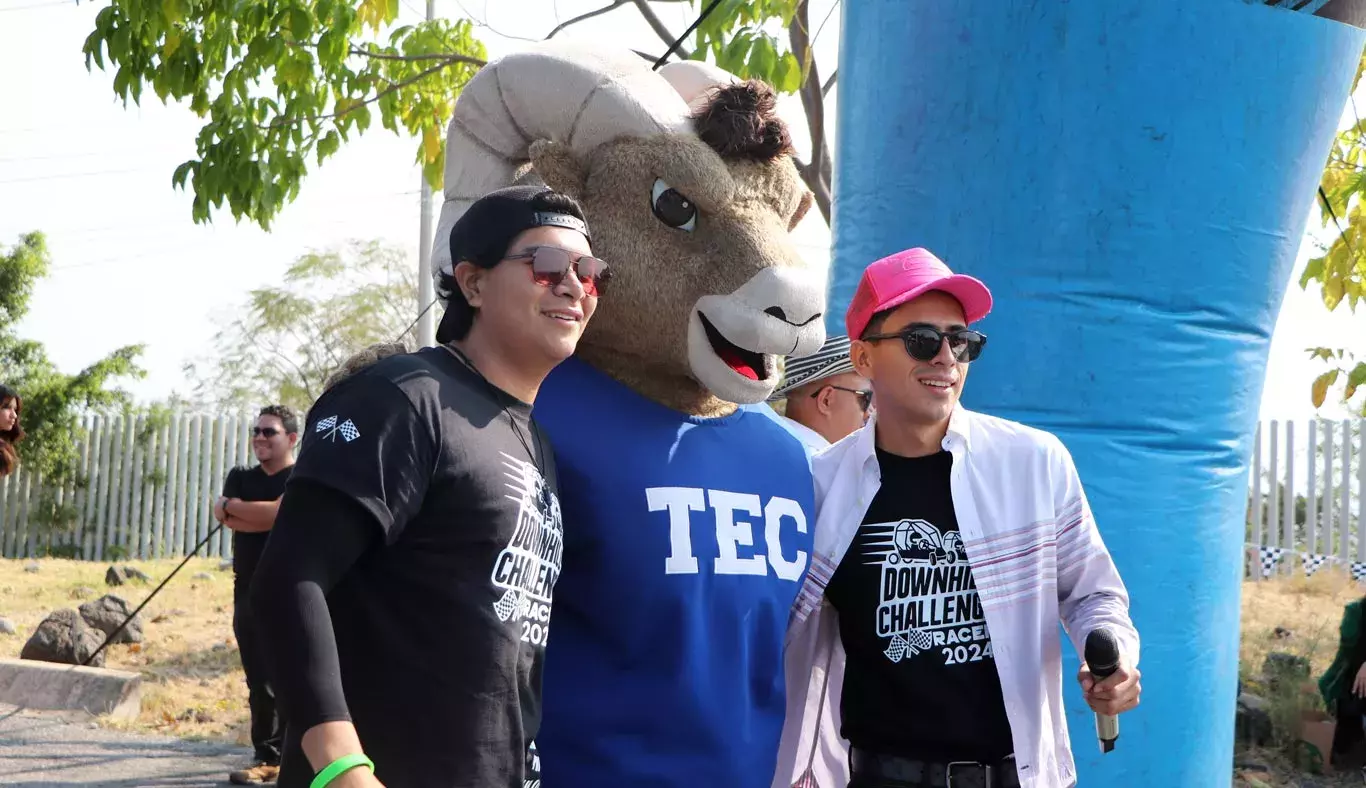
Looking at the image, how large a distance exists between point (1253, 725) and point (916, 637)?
5.60m

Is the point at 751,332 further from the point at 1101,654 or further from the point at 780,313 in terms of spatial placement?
the point at 1101,654

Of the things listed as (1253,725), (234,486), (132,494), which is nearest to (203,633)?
(234,486)

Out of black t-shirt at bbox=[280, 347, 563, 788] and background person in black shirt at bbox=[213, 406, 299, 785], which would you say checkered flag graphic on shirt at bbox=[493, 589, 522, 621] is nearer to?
black t-shirt at bbox=[280, 347, 563, 788]

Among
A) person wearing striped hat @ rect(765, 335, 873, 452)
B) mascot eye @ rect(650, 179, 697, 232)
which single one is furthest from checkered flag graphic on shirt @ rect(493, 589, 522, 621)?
person wearing striped hat @ rect(765, 335, 873, 452)

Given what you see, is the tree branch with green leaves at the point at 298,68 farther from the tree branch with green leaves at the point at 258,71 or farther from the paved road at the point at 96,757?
the paved road at the point at 96,757

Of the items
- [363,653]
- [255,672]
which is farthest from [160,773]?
[363,653]

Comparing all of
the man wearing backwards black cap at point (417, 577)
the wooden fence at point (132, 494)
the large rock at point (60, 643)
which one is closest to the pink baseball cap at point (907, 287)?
the man wearing backwards black cap at point (417, 577)

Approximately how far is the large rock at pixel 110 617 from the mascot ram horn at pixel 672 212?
7936mm

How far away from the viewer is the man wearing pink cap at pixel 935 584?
264 centimetres

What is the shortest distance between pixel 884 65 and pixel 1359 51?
1.46 m

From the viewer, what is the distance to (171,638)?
10.4 metres

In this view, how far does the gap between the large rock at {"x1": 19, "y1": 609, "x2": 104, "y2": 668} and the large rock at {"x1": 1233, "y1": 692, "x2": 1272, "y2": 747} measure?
6948 millimetres

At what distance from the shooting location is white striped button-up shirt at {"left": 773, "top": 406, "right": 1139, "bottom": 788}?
8.68 feet

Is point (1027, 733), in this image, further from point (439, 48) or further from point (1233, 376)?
point (439, 48)
